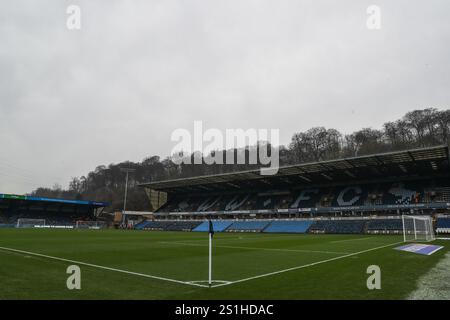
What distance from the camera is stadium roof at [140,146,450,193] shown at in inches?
1959

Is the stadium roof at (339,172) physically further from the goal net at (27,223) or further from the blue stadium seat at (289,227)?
the goal net at (27,223)

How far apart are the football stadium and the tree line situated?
1076 cm

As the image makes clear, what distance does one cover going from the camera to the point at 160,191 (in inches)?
3529

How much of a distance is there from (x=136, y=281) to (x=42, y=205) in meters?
89.0

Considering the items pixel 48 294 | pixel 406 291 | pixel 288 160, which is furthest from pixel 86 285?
pixel 288 160

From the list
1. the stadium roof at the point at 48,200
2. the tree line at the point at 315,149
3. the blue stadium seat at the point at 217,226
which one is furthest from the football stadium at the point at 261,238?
the tree line at the point at 315,149

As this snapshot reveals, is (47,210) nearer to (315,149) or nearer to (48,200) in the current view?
(48,200)

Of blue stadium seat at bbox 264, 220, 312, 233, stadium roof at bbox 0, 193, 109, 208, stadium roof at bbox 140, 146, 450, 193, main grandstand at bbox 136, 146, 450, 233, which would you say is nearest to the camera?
stadium roof at bbox 140, 146, 450, 193

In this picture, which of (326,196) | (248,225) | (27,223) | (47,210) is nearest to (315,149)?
(326,196)

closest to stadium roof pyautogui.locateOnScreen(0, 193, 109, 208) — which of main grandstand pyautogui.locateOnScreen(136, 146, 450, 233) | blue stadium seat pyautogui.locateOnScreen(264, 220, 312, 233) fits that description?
main grandstand pyautogui.locateOnScreen(136, 146, 450, 233)

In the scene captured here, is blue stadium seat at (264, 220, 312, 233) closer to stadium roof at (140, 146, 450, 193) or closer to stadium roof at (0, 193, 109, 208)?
stadium roof at (140, 146, 450, 193)

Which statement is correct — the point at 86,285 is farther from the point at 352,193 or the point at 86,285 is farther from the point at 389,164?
the point at 352,193

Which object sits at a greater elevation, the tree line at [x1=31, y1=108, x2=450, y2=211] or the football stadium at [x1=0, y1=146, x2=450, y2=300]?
the tree line at [x1=31, y1=108, x2=450, y2=211]

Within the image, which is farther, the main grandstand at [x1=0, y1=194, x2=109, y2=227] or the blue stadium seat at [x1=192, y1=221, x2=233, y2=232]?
the main grandstand at [x1=0, y1=194, x2=109, y2=227]
